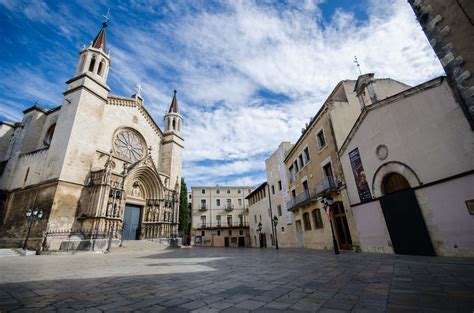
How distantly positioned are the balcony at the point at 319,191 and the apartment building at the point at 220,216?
82.5 feet

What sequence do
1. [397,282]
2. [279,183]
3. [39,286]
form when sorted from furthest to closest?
[279,183] → [39,286] → [397,282]

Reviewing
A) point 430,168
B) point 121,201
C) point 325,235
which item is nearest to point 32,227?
point 121,201

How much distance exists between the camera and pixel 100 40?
874 inches

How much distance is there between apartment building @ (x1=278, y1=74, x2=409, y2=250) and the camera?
11614 millimetres

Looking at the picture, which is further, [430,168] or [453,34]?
[430,168]

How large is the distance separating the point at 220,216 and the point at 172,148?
2083 centimetres

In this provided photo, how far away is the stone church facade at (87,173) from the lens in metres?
14.9

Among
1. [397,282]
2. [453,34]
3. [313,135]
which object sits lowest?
[397,282]

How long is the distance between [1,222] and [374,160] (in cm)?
2766

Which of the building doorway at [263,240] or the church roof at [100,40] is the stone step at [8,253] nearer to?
the church roof at [100,40]

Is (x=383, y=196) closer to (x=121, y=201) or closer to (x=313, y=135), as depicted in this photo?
(x=313, y=135)

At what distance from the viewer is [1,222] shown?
1761 centimetres

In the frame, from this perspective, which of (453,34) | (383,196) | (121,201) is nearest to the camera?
(453,34)

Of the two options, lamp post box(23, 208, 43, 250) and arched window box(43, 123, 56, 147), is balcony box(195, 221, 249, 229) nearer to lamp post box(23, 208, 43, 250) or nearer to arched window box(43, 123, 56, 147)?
arched window box(43, 123, 56, 147)
